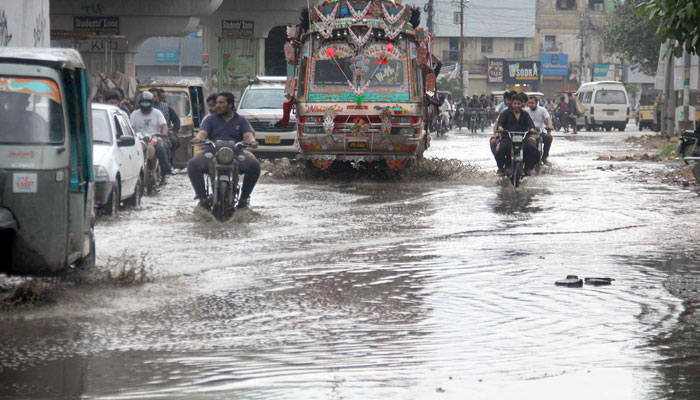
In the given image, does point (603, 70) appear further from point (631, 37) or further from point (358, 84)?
point (358, 84)

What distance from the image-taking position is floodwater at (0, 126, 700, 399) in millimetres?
5781

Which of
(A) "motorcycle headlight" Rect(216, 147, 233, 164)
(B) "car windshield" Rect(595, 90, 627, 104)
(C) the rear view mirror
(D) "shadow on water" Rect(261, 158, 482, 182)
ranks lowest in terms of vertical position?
(D) "shadow on water" Rect(261, 158, 482, 182)

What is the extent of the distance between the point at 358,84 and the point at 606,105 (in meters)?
32.9

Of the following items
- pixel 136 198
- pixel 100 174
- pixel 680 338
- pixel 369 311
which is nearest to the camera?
pixel 680 338

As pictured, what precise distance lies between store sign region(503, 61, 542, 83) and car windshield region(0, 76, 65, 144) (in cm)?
8459

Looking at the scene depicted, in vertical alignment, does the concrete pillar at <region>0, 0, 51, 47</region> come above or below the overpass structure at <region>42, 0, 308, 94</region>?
below

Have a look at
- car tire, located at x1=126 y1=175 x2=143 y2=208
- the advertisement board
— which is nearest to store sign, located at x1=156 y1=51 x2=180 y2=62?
the advertisement board

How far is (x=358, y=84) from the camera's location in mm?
19688

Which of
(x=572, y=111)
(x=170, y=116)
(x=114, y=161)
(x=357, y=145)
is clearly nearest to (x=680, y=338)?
(x=114, y=161)

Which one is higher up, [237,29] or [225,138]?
[237,29]

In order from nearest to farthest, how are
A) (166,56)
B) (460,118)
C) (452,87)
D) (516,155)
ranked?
(516,155), (460,118), (452,87), (166,56)

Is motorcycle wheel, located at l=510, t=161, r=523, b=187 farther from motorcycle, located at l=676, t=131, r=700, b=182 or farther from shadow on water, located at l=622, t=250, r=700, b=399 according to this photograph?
shadow on water, located at l=622, t=250, r=700, b=399

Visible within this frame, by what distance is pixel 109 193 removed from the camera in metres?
13.8

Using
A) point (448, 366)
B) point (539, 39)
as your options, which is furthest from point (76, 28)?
point (539, 39)
